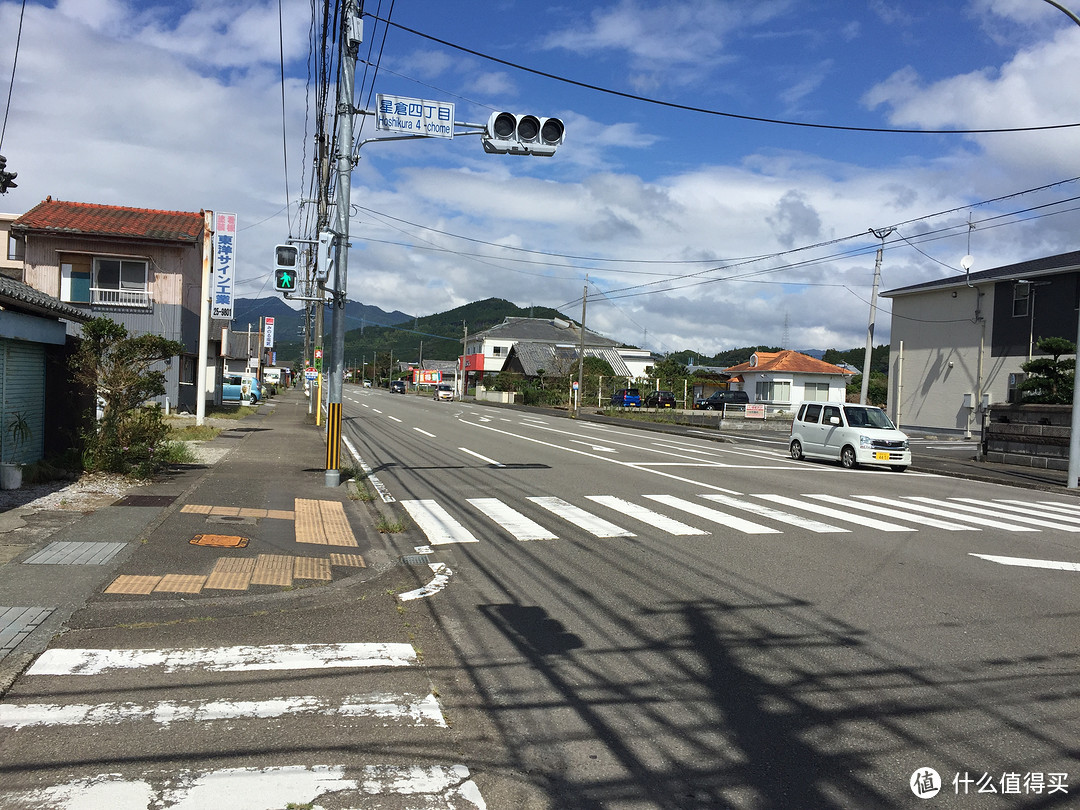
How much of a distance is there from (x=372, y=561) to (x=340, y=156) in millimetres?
7879

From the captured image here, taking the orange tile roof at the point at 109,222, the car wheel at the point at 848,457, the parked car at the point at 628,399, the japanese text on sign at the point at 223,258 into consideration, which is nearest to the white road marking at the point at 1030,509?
the car wheel at the point at 848,457

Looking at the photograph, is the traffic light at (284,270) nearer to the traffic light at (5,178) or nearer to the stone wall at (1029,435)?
the traffic light at (5,178)

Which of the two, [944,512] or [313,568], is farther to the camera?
[944,512]

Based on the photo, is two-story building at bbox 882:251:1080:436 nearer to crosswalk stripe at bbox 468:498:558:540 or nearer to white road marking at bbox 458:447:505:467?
white road marking at bbox 458:447:505:467

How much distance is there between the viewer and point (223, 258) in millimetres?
25141

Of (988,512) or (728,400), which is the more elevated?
(728,400)

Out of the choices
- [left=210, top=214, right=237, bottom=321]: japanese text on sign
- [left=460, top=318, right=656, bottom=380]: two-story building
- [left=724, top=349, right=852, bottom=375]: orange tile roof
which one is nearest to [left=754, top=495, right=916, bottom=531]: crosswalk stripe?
[left=210, top=214, right=237, bottom=321]: japanese text on sign

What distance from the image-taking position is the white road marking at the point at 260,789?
3561 mm

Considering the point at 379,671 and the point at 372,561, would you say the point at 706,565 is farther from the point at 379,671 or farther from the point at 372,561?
the point at 379,671

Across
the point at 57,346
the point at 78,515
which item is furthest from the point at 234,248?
the point at 78,515

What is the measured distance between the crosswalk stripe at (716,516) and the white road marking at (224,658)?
Result: 6188 millimetres

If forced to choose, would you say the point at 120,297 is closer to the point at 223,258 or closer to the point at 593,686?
the point at 223,258

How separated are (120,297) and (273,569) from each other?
77.1 feet

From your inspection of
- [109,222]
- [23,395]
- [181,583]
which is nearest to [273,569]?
[181,583]
